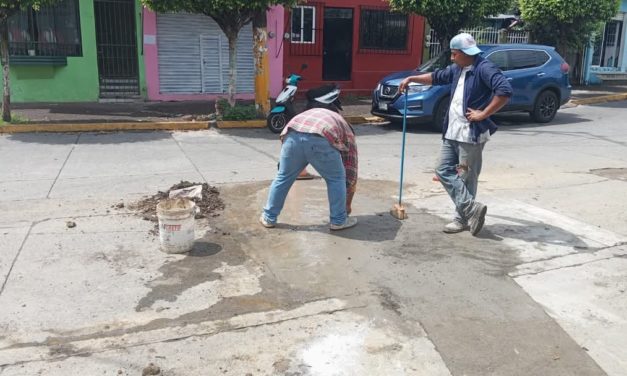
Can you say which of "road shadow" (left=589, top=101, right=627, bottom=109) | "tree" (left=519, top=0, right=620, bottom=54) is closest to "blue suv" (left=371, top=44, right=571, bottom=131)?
"tree" (left=519, top=0, right=620, bottom=54)

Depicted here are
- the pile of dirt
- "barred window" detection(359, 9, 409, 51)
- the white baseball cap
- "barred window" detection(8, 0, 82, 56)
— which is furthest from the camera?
"barred window" detection(359, 9, 409, 51)

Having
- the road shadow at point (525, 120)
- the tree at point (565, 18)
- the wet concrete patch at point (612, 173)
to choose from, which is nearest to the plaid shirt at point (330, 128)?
the wet concrete patch at point (612, 173)

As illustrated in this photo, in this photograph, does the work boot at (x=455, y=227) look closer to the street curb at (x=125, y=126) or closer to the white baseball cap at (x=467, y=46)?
the white baseball cap at (x=467, y=46)

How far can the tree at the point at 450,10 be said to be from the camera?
45.3ft

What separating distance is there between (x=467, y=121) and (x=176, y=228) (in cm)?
267

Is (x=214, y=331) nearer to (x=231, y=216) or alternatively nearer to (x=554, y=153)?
(x=231, y=216)

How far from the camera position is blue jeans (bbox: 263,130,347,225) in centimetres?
510

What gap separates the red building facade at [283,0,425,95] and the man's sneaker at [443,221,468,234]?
1240 cm

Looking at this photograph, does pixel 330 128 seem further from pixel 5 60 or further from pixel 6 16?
pixel 5 60

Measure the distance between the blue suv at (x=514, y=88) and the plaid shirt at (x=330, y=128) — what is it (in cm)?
674

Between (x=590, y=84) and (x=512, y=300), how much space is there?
2041 cm

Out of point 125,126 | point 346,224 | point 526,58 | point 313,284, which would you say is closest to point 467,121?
point 346,224

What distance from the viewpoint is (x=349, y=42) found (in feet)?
58.5

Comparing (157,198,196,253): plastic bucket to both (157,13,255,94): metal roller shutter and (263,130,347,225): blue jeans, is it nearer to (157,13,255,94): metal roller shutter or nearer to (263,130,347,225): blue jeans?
(263,130,347,225): blue jeans
